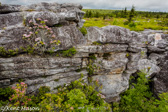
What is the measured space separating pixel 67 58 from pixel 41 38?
3269 mm

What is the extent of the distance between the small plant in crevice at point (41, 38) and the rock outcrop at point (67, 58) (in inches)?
24.9

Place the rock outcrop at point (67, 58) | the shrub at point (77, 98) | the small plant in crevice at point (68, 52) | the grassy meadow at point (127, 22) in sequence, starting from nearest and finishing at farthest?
the shrub at point (77, 98)
the rock outcrop at point (67, 58)
the small plant in crevice at point (68, 52)
the grassy meadow at point (127, 22)

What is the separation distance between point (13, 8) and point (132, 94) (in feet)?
59.7

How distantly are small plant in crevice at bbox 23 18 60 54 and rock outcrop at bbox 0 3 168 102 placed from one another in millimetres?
633

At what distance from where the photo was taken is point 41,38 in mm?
9523

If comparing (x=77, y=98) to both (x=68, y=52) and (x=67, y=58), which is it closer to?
(x=67, y=58)

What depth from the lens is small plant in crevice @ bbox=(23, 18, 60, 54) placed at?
29.6 ft

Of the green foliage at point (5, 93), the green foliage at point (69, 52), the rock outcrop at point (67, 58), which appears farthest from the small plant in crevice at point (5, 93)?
the green foliage at point (69, 52)

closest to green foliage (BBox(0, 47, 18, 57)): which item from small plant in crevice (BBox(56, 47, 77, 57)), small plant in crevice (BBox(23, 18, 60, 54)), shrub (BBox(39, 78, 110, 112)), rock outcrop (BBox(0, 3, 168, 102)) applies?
rock outcrop (BBox(0, 3, 168, 102))

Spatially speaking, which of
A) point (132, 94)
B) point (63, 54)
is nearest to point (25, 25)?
point (63, 54)

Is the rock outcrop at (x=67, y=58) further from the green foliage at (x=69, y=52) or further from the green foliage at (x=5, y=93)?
the green foliage at (x=5, y=93)

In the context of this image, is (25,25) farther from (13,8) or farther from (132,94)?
(132,94)

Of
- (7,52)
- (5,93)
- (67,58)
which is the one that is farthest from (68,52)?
(5,93)

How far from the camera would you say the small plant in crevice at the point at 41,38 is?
9031 millimetres
